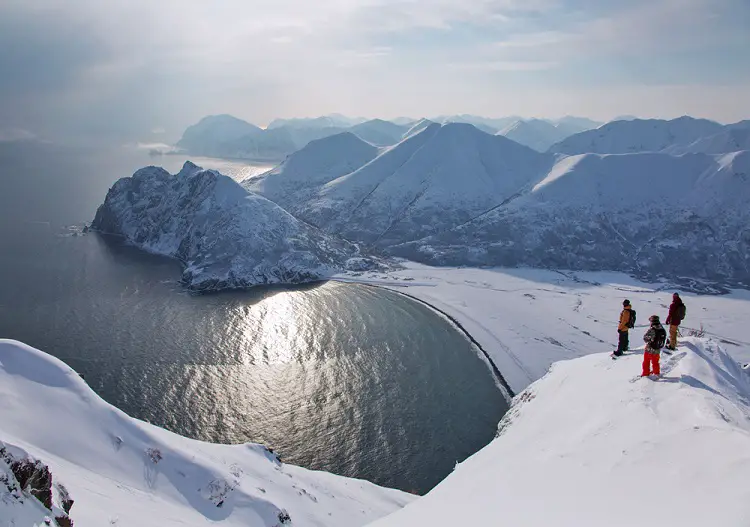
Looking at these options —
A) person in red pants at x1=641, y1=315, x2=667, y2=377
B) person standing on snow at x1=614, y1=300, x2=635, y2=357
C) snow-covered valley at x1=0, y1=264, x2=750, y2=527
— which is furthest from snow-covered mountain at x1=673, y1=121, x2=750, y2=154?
person in red pants at x1=641, y1=315, x2=667, y2=377

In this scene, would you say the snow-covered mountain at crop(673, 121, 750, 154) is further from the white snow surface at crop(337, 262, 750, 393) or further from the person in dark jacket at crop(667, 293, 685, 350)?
the person in dark jacket at crop(667, 293, 685, 350)

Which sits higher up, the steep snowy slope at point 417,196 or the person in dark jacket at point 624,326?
the steep snowy slope at point 417,196

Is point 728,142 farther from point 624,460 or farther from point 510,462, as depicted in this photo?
point 624,460

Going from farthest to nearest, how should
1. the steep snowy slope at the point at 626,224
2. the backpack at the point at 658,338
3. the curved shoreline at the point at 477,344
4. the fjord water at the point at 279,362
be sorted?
the steep snowy slope at the point at 626,224
the curved shoreline at the point at 477,344
the fjord water at the point at 279,362
the backpack at the point at 658,338

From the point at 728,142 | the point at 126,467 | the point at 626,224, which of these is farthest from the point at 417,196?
the point at 126,467

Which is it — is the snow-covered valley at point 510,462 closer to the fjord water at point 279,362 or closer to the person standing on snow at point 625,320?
the person standing on snow at point 625,320

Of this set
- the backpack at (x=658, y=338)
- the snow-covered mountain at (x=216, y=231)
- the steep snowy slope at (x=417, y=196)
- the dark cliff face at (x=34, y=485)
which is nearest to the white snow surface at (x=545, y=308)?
the snow-covered mountain at (x=216, y=231)

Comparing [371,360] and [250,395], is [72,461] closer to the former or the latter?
[250,395]
